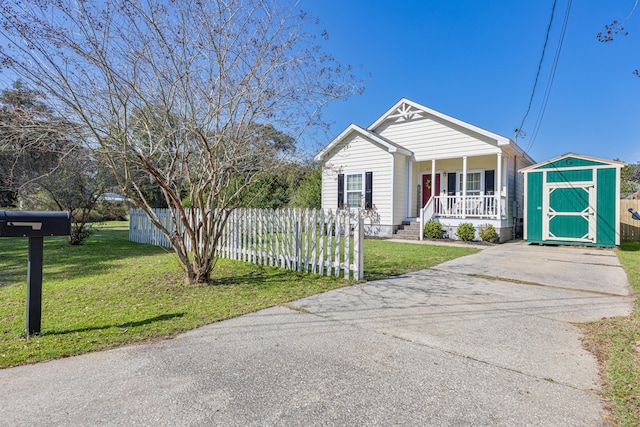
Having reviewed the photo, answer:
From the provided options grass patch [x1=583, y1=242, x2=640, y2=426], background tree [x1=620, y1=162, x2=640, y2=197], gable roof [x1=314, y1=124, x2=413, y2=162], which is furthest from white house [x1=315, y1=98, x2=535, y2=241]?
background tree [x1=620, y1=162, x2=640, y2=197]

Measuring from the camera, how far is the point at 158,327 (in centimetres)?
370

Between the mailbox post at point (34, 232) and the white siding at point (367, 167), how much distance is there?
11141mm

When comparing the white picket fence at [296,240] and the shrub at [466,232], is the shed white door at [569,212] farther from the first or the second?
the white picket fence at [296,240]

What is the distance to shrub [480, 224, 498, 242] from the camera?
492 inches

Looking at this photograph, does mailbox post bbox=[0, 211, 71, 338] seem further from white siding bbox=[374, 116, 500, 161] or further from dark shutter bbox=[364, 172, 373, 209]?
white siding bbox=[374, 116, 500, 161]

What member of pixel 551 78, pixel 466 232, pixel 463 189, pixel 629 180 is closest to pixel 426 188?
pixel 463 189

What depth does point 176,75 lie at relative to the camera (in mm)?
4984

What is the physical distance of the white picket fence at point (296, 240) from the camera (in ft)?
20.2

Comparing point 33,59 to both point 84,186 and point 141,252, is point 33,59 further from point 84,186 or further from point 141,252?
point 84,186

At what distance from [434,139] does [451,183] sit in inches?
91.8

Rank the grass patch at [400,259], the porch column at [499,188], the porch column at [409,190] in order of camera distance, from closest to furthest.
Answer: the grass patch at [400,259], the porch column at [499,188], the porch column at [409,190]

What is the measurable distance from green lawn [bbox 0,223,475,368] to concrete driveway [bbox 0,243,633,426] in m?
0.37

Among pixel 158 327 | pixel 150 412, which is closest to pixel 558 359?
pixel 150 412

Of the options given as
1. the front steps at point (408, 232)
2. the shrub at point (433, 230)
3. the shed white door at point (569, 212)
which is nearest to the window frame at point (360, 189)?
the front steps at point (408, 232)
